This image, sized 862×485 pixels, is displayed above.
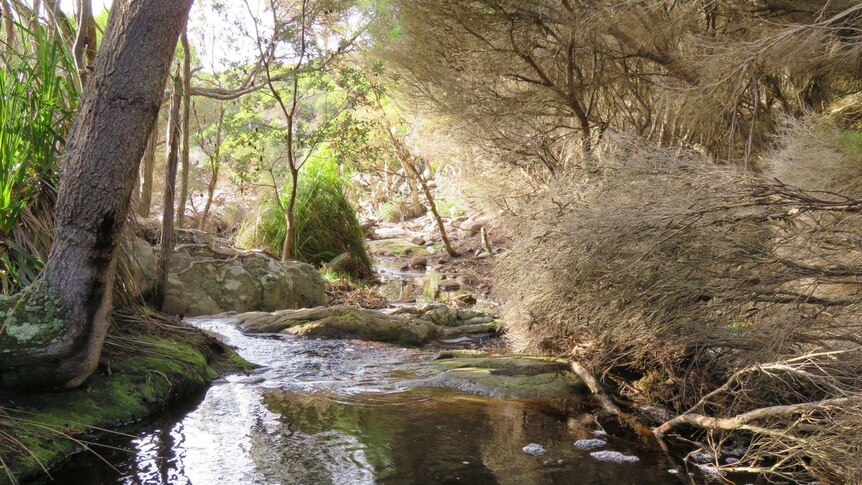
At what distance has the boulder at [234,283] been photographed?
9711 mm

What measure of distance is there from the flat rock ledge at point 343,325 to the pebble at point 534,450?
3990 mm

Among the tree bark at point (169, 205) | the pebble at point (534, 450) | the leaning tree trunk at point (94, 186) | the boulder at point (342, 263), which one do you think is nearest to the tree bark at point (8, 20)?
the leaning tree trunk at point (94, 186)

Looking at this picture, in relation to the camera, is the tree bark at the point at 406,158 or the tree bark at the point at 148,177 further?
the tree bark at the point at 406,158

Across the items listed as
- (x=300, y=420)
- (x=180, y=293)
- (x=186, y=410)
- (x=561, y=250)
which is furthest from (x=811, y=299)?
(x=180, y=293)

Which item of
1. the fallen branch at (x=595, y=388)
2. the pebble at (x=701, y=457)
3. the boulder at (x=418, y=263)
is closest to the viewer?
the pebble at (x=701, y=457)

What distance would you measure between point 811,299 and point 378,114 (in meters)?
15.6

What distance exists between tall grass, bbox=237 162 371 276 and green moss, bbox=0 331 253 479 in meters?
7.50

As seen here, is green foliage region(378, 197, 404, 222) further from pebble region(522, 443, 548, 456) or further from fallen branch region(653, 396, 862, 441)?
pebble region(522, 443, 548, 456)

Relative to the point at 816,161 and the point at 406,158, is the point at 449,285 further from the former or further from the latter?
the point at 816,161

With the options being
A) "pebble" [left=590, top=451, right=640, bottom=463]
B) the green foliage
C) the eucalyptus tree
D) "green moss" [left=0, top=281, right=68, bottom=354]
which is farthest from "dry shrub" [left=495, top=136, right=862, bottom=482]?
the green foliage

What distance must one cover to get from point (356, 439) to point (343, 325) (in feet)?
13.0

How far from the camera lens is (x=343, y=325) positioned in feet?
29.5

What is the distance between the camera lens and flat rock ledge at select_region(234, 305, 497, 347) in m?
8.88

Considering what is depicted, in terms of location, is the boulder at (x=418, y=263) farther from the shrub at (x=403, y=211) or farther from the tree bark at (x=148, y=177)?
the shrub at (x=403, y=211)
